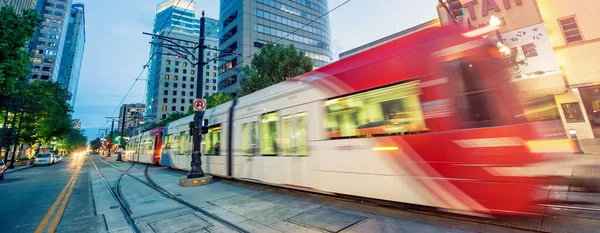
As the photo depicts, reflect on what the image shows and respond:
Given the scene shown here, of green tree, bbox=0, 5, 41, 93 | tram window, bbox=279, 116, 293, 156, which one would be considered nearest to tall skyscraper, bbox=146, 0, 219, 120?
green tree, bbox=0, 5, 41, 93

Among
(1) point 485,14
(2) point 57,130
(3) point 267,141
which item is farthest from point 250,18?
(3) point 267,141

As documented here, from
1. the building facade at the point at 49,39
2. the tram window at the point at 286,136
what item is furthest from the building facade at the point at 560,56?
the building facade at the point at 49,39

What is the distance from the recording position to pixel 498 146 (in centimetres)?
324

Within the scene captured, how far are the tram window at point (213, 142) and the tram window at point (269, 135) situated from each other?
10.8 ft

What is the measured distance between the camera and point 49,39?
268 feet

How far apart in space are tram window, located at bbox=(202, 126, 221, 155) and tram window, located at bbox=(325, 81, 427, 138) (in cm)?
606

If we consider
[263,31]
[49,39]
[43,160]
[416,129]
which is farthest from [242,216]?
[49,39]

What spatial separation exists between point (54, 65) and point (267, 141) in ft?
368

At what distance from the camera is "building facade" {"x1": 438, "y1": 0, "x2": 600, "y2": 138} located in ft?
44.0

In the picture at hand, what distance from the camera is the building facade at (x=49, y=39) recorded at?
2938 inches

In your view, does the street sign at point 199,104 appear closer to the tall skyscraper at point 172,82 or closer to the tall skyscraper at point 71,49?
the tall skyscraper at point 172,82

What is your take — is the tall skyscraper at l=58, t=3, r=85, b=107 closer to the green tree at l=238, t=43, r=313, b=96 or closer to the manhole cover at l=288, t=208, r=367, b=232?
the green tree at l=238, t=43, r=313, b=96

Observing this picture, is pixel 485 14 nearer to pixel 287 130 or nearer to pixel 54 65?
pixel 287 130

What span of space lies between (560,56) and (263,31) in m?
38.5
